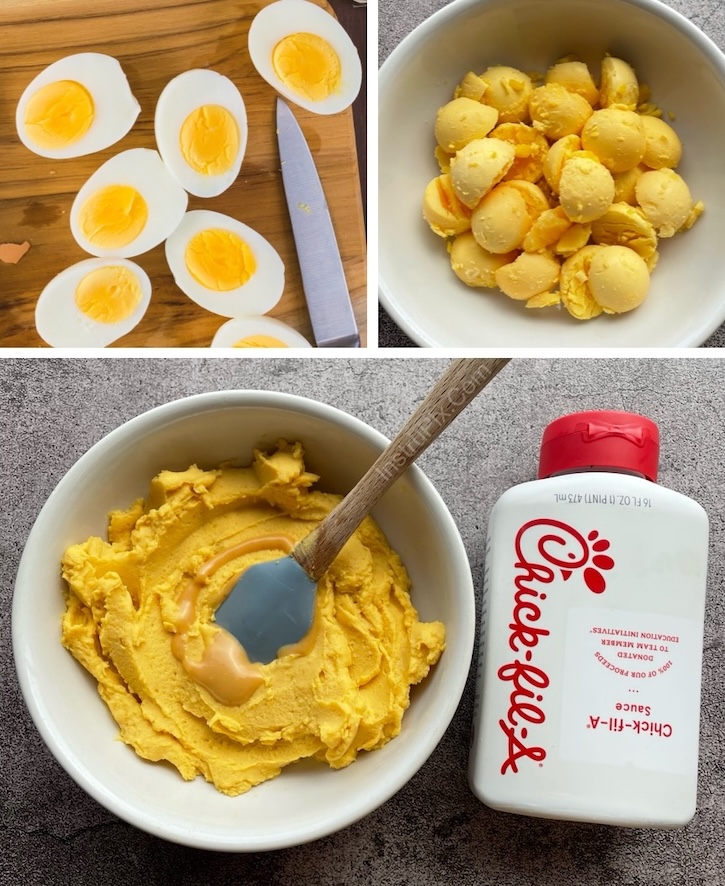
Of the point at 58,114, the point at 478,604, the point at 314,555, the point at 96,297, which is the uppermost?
the point at 58,114

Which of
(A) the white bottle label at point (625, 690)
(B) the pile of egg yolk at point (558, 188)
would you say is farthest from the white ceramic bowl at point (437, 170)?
(A) the white bottle label at point (625, 690)

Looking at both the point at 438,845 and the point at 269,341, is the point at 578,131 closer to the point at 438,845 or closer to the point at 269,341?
the point at 269,341

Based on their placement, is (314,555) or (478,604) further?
(478,604)

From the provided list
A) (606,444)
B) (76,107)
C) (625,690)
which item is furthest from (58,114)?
(625,690)

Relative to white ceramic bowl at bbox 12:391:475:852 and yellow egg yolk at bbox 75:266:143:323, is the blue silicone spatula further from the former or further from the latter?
yellow egg yolk at bbox 75:266:143:323

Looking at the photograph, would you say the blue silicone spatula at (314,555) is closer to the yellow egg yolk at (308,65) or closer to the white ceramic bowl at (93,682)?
the white ceramic bowl at (93,682)

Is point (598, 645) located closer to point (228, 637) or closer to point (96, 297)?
point (228, 637)

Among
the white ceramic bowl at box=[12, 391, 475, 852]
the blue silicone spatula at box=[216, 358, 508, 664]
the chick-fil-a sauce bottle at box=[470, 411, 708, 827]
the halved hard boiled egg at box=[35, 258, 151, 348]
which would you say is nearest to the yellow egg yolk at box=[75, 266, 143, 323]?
the halved hard boiled egg at box=[35, 258, 151, 348]
